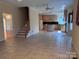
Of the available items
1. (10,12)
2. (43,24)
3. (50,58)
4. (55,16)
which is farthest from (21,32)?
(55,16)

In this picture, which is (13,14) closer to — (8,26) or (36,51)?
(8,26)

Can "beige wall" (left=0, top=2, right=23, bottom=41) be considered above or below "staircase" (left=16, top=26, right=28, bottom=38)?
above

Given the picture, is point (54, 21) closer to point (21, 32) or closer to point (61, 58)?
point (21, 32)

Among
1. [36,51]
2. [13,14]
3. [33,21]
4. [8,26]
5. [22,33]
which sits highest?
[13,14]

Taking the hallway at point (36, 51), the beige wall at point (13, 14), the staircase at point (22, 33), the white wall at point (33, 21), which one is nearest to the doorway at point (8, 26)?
the beige wall at point (13, 14)

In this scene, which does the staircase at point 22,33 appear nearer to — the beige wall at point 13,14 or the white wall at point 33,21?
the beige wall at point 13,14

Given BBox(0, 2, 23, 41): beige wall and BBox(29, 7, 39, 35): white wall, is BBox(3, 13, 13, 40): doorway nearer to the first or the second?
BBox(0, 2, 23, 41): beige wall

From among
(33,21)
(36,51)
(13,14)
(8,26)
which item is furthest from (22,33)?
(36,51)

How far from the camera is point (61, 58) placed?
166 inches

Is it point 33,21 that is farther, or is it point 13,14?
point 33,21

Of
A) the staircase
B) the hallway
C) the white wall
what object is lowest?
the hallway

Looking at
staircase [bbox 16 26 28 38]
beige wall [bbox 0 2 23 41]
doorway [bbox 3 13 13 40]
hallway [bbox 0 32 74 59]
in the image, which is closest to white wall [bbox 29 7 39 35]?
staircase [bbox 16 26 28 38]

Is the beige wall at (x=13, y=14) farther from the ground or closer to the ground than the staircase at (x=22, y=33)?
farther from the ground

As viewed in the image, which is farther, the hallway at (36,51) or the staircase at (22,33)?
the staircase at (22,33)
